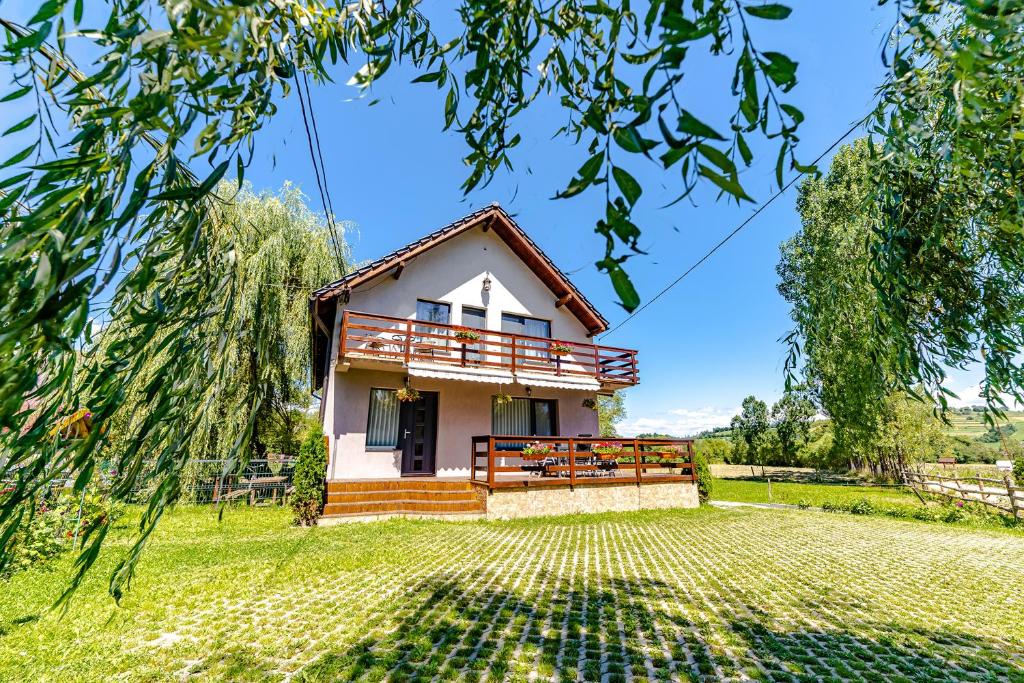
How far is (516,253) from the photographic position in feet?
53.3

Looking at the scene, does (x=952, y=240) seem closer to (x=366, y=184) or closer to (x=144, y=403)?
(x=144, y=403)

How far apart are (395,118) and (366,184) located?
2850mm

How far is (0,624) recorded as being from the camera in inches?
168

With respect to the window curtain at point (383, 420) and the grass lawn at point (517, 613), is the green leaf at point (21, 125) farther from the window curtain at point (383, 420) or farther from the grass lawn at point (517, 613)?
the window curtain at point (383, 420)

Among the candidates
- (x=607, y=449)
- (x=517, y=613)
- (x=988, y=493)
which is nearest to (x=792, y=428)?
(x=988, y=493)

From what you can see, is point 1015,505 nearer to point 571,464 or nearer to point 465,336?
point 571,464

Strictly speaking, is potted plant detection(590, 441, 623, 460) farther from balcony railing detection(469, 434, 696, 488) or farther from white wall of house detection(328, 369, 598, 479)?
white wall of house detection(328, 369, 598, 479)

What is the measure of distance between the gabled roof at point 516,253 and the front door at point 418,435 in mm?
3998

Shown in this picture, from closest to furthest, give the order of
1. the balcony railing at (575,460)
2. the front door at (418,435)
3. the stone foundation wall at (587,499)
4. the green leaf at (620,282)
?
1. the green leaf at (620,282)
2. the stone foundation wall at (587,499)
3. the balcony railing at (575,460)
4. the front door at (418,435)

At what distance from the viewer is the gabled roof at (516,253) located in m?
13.0

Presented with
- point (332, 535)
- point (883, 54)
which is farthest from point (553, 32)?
point (332, 535)


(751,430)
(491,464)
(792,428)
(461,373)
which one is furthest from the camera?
(751,430)

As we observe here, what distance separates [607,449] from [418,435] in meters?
5.74

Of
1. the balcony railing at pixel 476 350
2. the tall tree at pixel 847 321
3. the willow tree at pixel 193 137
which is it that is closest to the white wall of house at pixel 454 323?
the balcony railing at pixel 476 350
